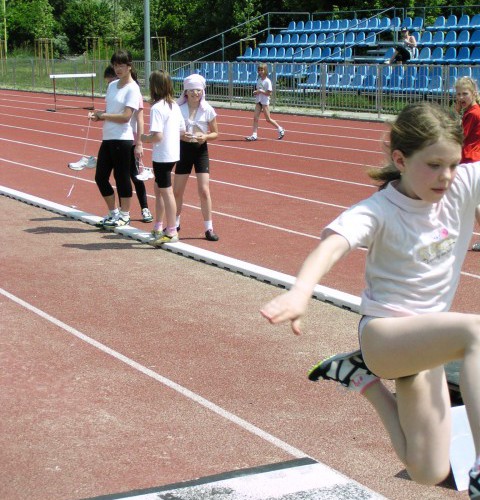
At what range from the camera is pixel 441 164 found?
379 centimetres

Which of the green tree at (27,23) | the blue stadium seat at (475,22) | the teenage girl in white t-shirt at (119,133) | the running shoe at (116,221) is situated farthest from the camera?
the green tree at (27,23)

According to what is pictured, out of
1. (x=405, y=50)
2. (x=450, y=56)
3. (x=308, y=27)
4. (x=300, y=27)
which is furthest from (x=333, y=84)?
(x=300, y=27)

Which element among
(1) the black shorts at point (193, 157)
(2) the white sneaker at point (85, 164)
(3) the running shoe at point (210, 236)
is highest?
(1) the black shorts at point (193, 157)

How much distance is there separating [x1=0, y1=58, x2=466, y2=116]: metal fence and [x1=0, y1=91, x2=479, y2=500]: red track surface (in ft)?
38.8

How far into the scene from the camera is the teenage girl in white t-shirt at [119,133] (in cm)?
1120

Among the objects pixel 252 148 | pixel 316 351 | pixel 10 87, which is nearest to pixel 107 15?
pixel 10 87

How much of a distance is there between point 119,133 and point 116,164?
1.21ft

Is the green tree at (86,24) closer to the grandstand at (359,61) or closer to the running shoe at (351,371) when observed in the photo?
the grandstand at (359,61)

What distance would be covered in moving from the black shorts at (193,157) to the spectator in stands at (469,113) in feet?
9.10

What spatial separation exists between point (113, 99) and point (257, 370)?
218 inches

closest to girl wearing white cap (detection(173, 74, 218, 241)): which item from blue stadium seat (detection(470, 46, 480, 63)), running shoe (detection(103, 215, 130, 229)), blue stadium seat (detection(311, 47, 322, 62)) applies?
running shoe (detection(103, 215, 130, 229))

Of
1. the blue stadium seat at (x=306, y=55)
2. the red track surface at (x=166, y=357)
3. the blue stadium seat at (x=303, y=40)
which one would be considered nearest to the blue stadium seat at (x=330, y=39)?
the blue stadium seat at (x=306, y=55)

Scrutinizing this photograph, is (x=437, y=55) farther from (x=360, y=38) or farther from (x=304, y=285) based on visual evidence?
(x=304, y=285)

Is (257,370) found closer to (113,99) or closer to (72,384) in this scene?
(72,384)
